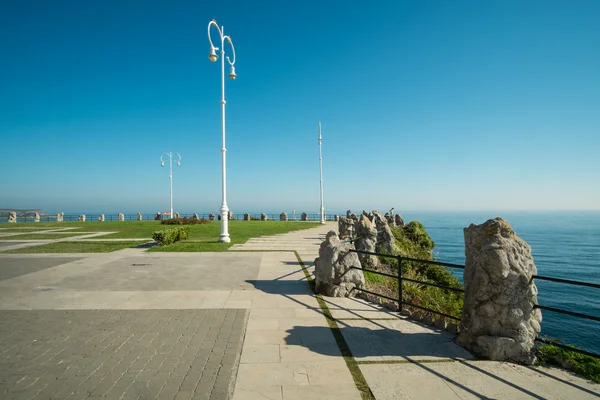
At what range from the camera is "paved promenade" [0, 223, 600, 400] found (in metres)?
3.40

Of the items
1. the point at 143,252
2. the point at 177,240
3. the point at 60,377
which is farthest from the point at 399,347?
the point at 177,240

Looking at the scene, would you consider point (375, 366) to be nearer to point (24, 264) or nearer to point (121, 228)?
point (24, 264)

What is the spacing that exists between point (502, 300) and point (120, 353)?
5.49 metres

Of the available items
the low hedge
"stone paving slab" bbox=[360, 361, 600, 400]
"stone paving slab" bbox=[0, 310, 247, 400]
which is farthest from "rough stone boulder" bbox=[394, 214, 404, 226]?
"stone paving slab" bbox=[360, 361, 600, 400]

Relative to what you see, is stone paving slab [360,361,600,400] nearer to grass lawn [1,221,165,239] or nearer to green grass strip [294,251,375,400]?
green grass strip [294,251,375,400]

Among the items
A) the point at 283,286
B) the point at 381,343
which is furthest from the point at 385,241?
the point at 381,343

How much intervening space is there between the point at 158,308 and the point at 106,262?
6836 mm

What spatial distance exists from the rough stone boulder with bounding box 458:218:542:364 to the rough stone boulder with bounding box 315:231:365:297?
313 cm

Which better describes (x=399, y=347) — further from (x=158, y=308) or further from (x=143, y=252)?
(x=143, y=252)

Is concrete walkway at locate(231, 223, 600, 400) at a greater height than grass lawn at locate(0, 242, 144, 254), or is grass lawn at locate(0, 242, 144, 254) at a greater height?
grass lawn at locate(0, 242, 144, 254)

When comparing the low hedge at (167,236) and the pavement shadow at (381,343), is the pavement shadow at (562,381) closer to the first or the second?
the pavement shadow at (381,343)

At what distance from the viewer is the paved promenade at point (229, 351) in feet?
11.2

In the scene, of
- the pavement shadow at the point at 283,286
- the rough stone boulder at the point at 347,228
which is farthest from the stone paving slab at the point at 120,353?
the rough stone boulder at the point at 347,228

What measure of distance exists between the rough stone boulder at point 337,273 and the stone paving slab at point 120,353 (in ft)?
7.26
